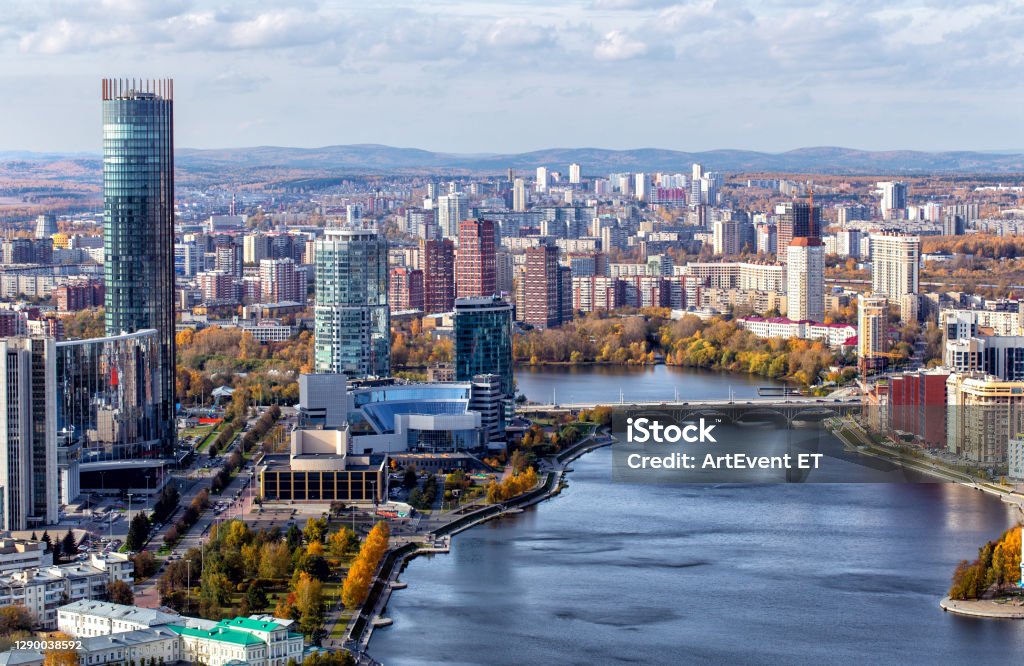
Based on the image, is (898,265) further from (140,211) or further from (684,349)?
(140,211)

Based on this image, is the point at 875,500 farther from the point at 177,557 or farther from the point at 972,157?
the point at 972,157

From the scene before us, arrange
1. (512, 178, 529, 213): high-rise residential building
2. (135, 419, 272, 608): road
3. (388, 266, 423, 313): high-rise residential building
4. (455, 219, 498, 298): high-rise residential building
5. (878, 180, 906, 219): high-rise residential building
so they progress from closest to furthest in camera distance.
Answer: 1. (135, 419, 272, 608): road
2. (455, 219, 498, 298): high-rise residential building
3. (388, 266, 423, 313): high-rise residential building
4. (878, 180, 906, 219): high-rise residential building
5. (512, 178, 529, 213): high-rise residential building

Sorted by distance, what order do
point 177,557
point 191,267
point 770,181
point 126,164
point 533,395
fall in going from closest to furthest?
point 177,557, point 126,164, point 533,395, point 191,267, point 770,181

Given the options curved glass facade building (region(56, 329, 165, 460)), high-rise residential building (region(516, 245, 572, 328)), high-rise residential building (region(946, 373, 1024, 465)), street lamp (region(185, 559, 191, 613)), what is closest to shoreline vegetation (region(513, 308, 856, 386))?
high-rise residential building (region(516, 245, 572, 328))

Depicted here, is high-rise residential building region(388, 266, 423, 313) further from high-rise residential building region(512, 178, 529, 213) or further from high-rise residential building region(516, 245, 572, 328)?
high-rise residential building region(512, 178, 529, 213)

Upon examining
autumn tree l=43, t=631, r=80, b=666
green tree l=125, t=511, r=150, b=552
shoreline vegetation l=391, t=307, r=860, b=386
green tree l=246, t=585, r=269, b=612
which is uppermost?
shoreline vegetation l=391, t=307, r=860, b=386

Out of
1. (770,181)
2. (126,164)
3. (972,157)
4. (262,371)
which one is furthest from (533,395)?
(972,157)
